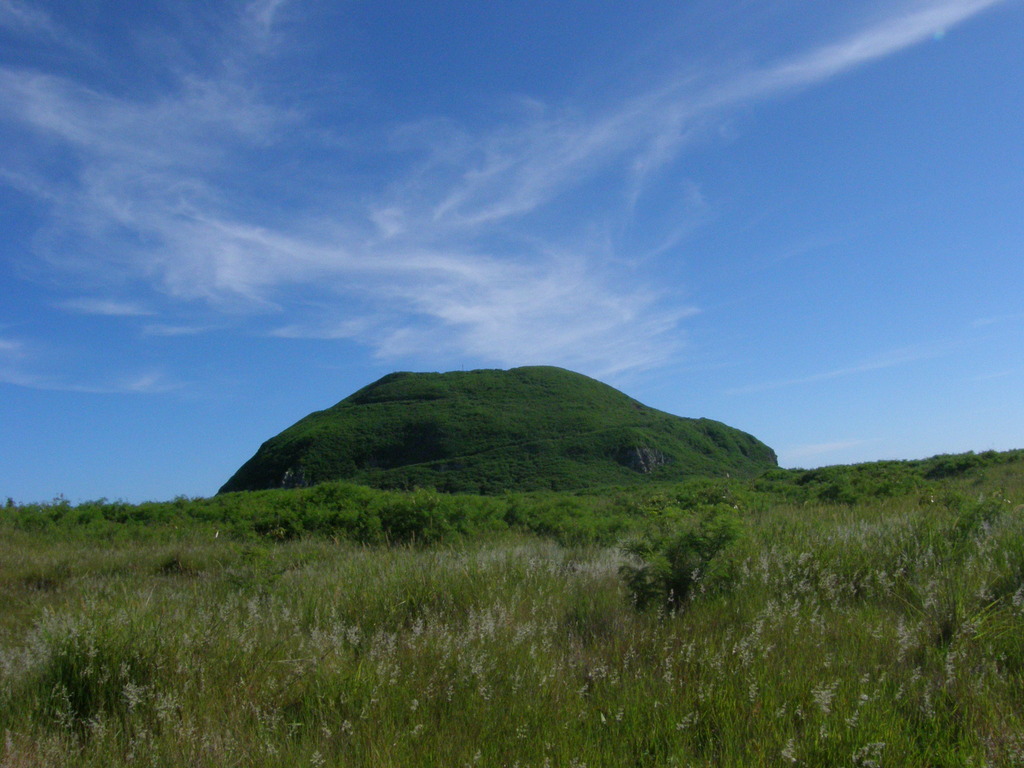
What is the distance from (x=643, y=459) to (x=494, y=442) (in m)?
26.9

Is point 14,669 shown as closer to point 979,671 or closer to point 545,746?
point 545,746

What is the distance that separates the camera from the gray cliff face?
11829 cm

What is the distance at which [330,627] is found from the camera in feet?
17.0

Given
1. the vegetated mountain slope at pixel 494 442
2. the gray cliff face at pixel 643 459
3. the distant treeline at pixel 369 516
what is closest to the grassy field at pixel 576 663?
the distant treeline at pixel 369 516

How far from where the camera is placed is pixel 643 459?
120 m

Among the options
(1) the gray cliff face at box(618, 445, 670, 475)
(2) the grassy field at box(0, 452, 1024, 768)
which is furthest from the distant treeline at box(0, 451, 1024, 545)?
(1) the gray cliff face at box(618, 445, 670, 475)

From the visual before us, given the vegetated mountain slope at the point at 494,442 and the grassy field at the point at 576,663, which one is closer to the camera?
the grassy field at the point at 576,663

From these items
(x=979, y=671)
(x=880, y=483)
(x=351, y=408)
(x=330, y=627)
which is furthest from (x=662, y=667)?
(x=351, y=408)

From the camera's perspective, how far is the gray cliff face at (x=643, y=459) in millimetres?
118294

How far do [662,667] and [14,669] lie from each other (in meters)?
4.15

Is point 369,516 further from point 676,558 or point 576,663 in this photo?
point 576,663

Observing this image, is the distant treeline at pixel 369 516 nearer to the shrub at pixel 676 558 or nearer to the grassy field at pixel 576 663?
the shrub at pixel 676 558

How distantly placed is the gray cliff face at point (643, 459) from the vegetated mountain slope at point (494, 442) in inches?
7.8

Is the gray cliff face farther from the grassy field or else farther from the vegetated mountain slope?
the grassy field
